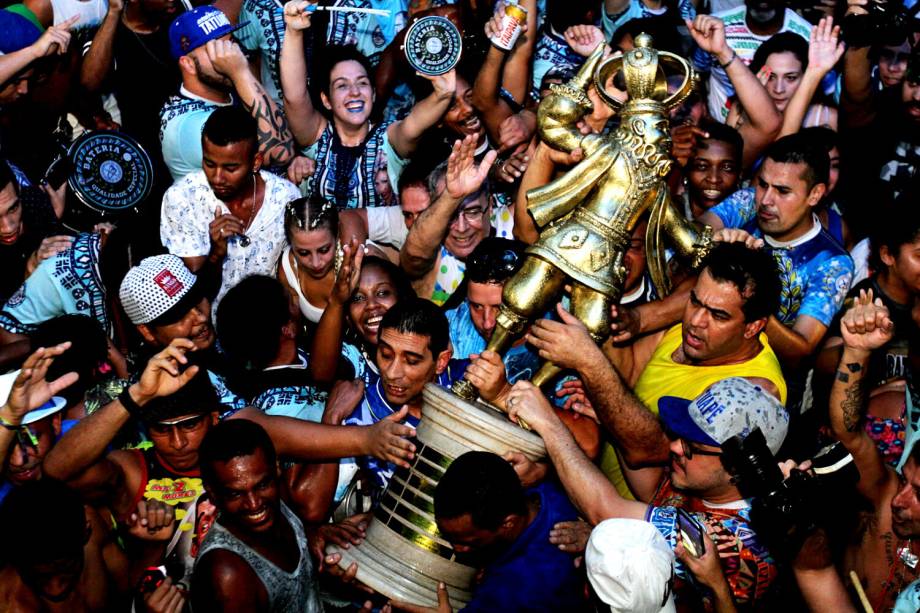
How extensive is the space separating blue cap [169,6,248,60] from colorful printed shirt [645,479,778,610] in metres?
3.71

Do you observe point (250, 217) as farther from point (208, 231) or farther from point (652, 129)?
point (652, 129)

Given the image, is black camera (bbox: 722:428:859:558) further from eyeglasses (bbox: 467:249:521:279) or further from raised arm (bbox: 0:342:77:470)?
raised arm (bbox: 0:342:77:470)

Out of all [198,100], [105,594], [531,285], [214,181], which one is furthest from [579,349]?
[198,100]

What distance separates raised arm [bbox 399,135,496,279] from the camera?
5.00m

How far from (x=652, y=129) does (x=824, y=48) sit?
253 cm

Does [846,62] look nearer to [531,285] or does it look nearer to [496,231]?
[496,231]

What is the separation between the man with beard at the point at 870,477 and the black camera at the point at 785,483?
0.55m

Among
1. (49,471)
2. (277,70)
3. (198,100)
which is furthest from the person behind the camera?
(277,70)

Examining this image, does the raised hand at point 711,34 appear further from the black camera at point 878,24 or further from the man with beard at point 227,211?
the man with beard at point 227,211

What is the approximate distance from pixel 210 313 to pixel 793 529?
3012 mm

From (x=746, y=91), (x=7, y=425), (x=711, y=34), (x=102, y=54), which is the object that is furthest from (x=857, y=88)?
A: (x=7, y=425)

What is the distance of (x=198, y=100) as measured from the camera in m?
6.21

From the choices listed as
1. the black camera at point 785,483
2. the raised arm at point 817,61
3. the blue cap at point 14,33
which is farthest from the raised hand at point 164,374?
the raised arm at point 817,61

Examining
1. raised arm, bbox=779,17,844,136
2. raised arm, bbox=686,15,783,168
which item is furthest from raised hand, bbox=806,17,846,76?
raised arm, bbox=686,15,783,168
